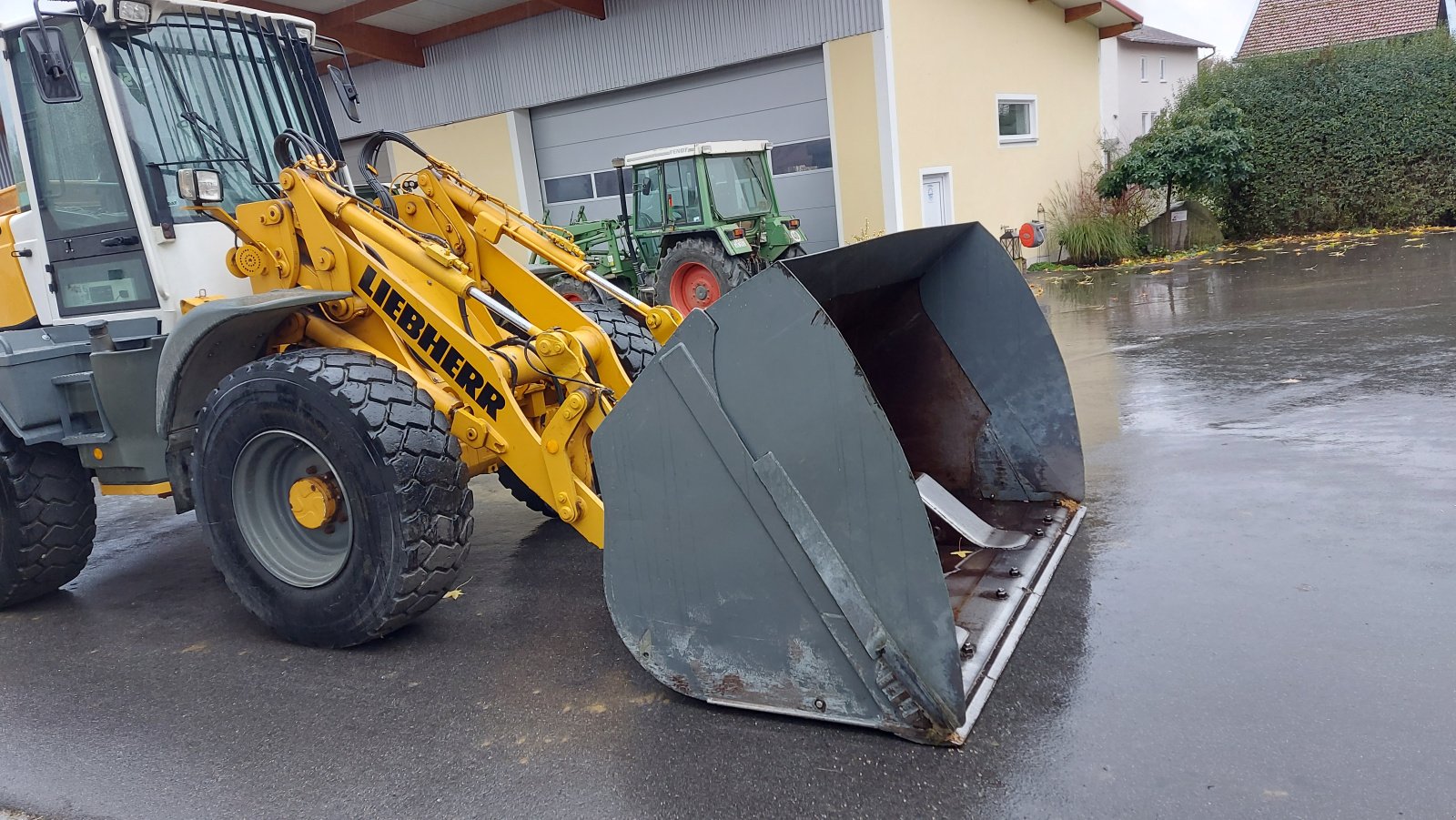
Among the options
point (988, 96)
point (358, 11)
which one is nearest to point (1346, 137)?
point (988, 96)

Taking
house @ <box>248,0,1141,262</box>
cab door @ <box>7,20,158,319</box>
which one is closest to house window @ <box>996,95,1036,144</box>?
house @ <box>248,0,1141,262</box>

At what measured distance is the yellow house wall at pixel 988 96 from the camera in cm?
1606

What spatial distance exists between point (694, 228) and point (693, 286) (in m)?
0.76

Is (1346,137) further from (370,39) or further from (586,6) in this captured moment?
(370,39)

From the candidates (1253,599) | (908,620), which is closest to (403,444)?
(908,620)

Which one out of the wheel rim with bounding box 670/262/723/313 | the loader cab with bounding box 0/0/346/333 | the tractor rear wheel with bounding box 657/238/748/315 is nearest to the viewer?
the loader cab with bounding box 0/0/346/333

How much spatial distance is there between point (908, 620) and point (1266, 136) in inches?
838

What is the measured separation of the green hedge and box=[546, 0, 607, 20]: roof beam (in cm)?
1253

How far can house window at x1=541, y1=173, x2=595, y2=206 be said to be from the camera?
63.4 ft

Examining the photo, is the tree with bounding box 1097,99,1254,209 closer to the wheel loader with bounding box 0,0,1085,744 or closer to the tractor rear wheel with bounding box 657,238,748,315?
the tractor rear wheel with bounding box 657,238,748,315

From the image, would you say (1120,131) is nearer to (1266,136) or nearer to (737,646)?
(1266,136)

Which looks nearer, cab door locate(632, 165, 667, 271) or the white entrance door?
cab door locate(632, 165, 667, 271)

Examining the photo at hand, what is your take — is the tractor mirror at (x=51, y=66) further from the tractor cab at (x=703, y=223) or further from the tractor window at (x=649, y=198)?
the tractor window at (x=649, y=198)

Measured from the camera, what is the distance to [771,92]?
54.7ft
